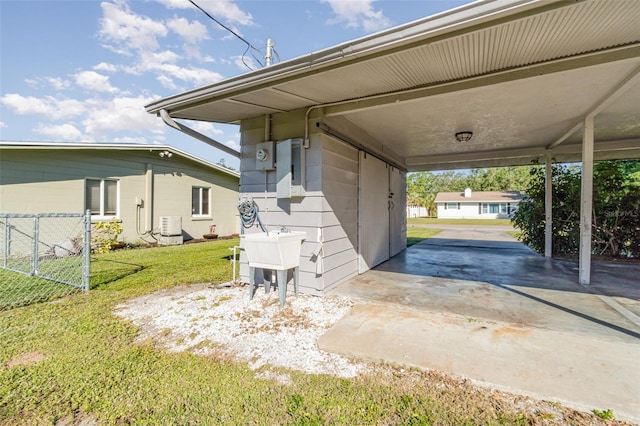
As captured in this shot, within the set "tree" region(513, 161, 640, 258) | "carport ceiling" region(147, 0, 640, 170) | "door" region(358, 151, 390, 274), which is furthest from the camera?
"tree" region(513, 161, 640, 258)

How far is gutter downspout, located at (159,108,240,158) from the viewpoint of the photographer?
3950mm

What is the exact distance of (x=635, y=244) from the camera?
22.0 feet

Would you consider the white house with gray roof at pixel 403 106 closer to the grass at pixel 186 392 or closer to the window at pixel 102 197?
the grass at pixel 186 392

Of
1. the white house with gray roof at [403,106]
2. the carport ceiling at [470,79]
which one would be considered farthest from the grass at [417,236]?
the carport ceiling at [470,79]

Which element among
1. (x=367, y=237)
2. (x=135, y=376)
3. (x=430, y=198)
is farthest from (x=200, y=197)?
(x=430, y=198)

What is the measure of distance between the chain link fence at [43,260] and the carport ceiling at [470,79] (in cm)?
261

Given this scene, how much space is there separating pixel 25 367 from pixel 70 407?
2.70 feet

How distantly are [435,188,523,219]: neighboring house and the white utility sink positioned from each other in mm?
32293

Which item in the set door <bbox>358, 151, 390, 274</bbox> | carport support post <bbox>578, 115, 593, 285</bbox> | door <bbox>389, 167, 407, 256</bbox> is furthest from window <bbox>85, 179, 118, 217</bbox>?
carport support post <bbox>578, 115, 593, 285</bbox>

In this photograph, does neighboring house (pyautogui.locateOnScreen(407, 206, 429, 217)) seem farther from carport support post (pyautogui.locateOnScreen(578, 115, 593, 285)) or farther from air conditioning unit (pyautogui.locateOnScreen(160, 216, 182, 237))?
carport support post (pyautogui.locateOnScreen(578, 115, 593, 285))

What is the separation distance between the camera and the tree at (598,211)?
669 centimetres

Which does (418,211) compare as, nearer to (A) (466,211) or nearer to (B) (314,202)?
(A) (466,211)

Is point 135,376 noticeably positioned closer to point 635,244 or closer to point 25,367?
point 25,367

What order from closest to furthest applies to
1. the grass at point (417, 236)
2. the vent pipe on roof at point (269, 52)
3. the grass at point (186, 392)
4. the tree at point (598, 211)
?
the grass at point (186, 392) < the vent pipe on roof at point (269, 52) < the tree at point (598, 211) < the grass at point (417, 236)
